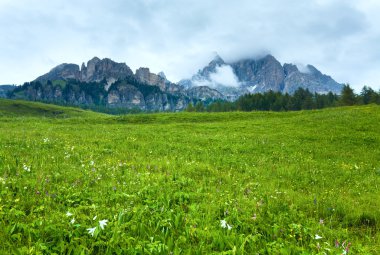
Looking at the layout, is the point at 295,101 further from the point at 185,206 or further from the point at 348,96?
the point at 185,206

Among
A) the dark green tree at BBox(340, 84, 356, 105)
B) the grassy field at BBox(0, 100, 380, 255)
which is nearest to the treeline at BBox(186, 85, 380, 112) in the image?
the dark green tree at BBox(340, 84, 356, 105)

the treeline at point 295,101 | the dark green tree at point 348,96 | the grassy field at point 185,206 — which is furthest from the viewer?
the treeline at point 295,101

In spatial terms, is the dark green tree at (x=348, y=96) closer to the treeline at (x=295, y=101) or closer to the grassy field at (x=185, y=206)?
the treeline at (x=295, y=101)

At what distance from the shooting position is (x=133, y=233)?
491 centimetres

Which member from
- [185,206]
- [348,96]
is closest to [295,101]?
[348,96]

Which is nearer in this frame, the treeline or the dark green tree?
the dark green tree

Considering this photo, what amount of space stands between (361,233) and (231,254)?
12.3 feet

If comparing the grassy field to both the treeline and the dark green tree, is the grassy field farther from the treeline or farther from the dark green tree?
the treeline

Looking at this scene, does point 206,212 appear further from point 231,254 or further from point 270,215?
point 231,254

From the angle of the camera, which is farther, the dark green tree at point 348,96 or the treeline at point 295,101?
the treeline at point 295,101

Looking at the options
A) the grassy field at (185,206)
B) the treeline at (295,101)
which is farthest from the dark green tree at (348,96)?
the grassy field at (185,206)

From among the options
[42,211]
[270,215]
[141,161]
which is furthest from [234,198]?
[141,161]

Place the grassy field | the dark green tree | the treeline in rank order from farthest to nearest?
the treeline → the dark green tree → the grassy field

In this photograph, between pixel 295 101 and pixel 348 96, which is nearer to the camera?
pixel 348 96
